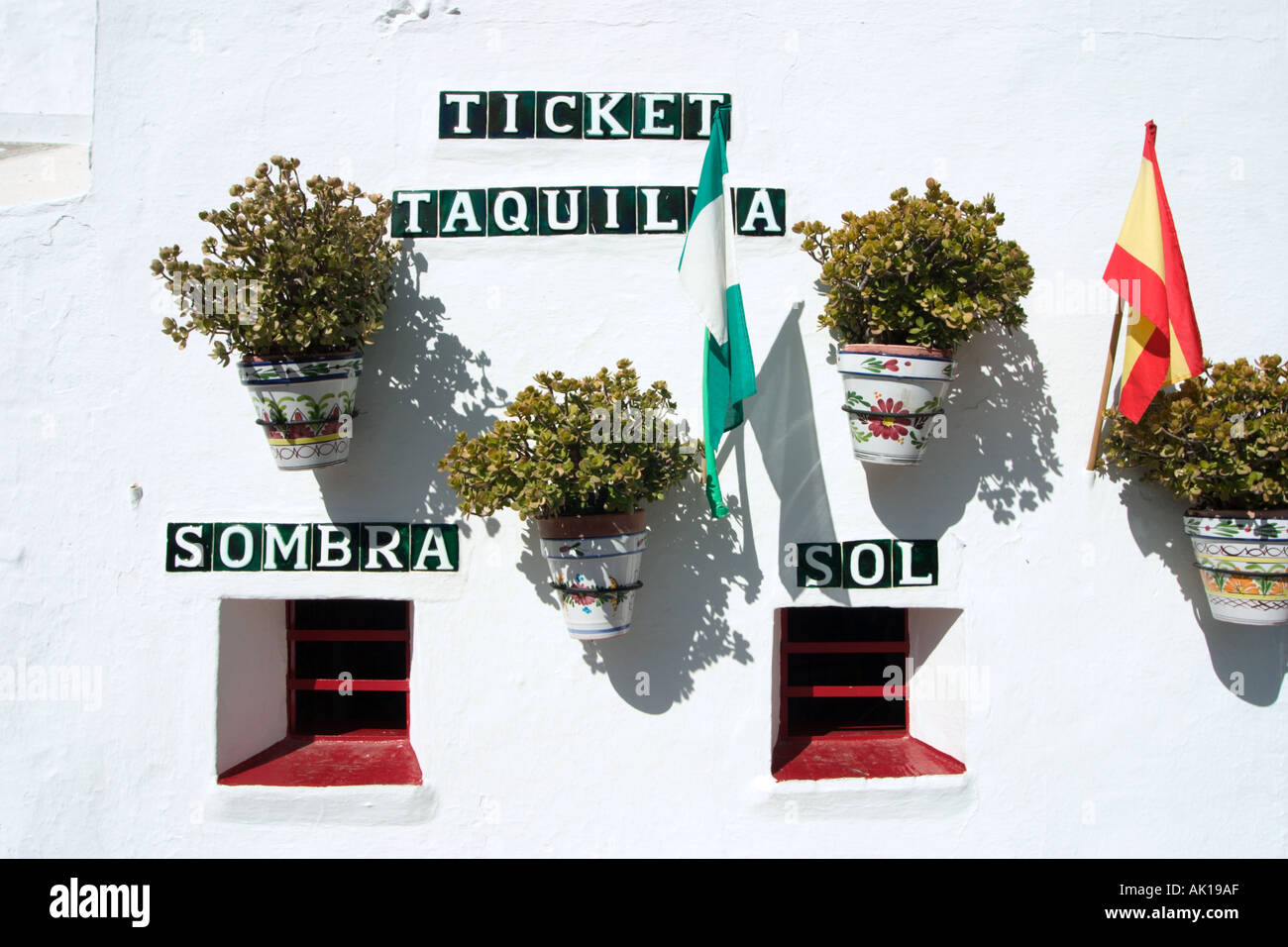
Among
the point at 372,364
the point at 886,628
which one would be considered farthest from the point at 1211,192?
the point at 372,364

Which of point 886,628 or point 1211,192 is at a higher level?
point 1211,192

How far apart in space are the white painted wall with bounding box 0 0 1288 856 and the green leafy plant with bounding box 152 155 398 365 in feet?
1.39

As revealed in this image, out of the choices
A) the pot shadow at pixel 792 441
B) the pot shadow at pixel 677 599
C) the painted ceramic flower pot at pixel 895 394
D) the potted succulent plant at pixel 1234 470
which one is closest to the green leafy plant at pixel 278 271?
the pot shadow at pixel 677 599

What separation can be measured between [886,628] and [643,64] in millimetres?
2817

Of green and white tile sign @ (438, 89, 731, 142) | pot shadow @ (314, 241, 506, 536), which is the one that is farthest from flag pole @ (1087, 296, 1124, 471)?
pot shadow @ (314, 241, 506, 536)

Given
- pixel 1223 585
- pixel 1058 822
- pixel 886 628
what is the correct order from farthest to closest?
pixel 886 628 → pixel 1058 822 → pixel 1223 585

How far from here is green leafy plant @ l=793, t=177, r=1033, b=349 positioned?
3.72 metres

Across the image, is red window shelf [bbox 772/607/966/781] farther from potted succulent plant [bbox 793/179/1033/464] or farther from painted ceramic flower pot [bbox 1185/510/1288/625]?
painted ceramic flower pot [bbox 1185/510/1288/625]

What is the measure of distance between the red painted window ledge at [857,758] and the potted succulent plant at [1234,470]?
4.51ft

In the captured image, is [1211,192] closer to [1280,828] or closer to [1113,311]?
[1113,311]

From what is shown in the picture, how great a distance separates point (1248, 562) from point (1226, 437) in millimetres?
534

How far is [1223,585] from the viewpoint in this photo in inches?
155

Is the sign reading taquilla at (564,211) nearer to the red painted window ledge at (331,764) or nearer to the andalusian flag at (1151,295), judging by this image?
the andalusian flag at (1151,295)

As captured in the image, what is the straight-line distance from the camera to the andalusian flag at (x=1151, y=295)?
375cm
